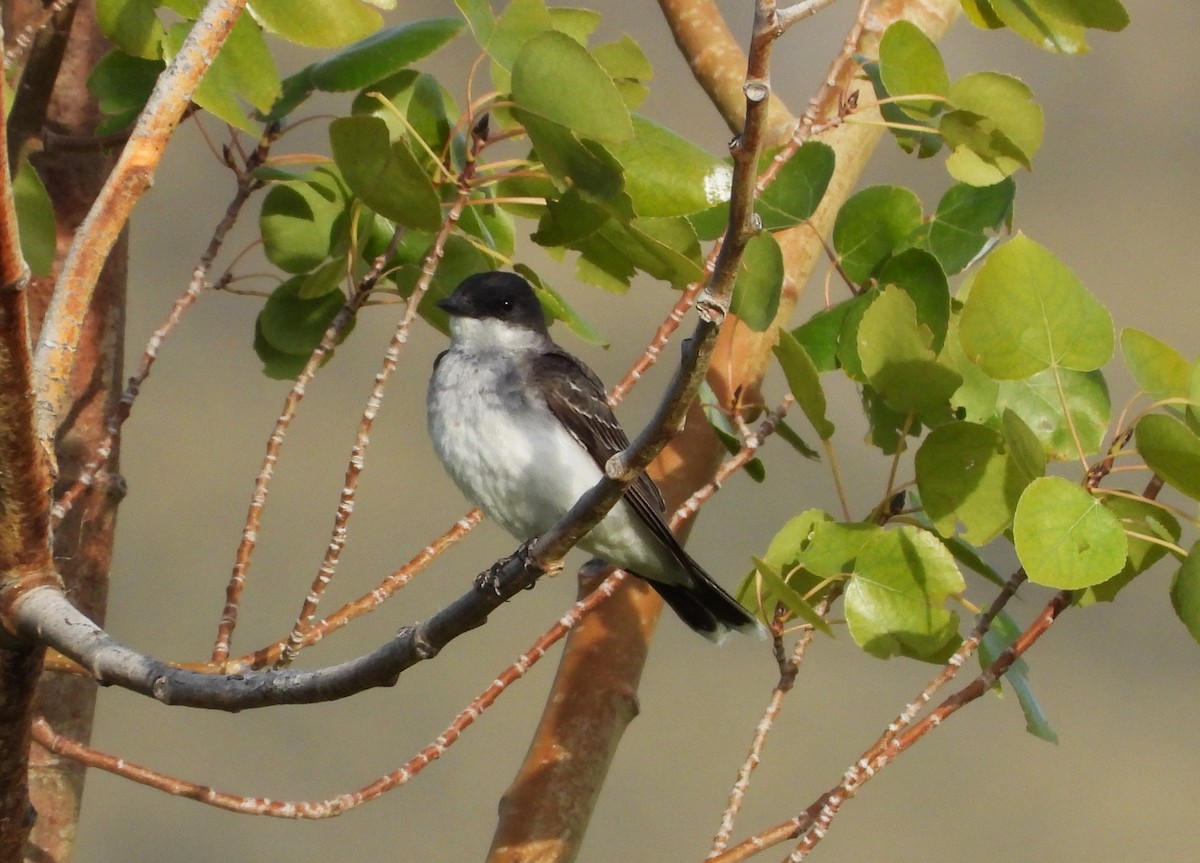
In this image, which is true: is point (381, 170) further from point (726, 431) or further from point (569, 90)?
point (726, 431)

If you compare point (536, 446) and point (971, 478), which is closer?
point (971, 478)

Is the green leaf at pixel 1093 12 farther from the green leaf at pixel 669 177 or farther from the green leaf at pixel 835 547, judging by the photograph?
the green leaf at pixel 835 547

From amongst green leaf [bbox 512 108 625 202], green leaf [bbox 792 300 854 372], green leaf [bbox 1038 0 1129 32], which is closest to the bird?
green leaf [bbox 792 300 854 372]

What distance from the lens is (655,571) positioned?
130 centimetres

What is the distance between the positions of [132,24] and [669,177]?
14.4 inches

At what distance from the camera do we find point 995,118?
2.92 ft

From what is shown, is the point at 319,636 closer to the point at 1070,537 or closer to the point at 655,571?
the point at 655,571

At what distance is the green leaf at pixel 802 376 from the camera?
895mm

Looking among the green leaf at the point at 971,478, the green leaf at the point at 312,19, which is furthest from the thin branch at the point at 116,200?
the green leaf at the point at 971,478

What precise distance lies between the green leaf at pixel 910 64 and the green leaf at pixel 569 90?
0.87 ft

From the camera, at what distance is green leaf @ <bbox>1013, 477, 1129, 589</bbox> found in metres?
0.79

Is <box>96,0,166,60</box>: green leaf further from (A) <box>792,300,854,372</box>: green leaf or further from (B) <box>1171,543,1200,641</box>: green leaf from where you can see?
(B) <box>1171,543,1200,641</box>: green leaf

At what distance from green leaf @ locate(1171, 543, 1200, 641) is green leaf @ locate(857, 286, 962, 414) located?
17 centimetres

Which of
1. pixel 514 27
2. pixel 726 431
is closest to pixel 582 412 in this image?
pixel 726 431
